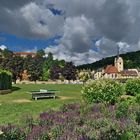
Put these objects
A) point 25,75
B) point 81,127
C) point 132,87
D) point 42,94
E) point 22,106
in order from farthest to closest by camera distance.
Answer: point 25,75
point 132,87
point 42,94
point 22,106
point 81,127

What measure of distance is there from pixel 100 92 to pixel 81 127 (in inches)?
428

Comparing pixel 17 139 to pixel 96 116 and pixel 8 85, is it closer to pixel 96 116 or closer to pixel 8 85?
pixel 96 116

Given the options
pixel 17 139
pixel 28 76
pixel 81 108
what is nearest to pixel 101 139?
pixel 17 139

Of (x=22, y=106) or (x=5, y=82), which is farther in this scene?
(x=5, y=82)

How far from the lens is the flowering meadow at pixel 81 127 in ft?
28.5

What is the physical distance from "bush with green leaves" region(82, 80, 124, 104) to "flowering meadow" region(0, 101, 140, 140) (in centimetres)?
514

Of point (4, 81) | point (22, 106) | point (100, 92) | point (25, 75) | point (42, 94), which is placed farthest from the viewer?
point (25, 75)

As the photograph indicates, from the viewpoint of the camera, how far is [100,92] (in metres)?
21.1

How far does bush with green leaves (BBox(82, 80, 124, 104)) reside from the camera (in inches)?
830

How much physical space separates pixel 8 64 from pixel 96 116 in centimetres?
8850

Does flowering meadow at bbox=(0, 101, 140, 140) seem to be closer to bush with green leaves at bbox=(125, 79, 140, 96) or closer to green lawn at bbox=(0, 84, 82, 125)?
green lawn at bbox=(0, 84, 82, 125)

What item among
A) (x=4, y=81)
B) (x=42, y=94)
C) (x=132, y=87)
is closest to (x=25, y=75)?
(x=4, y=81)

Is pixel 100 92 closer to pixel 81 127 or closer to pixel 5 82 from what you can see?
pixel 81 127

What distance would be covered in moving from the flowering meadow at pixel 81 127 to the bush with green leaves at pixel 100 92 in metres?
5.14
